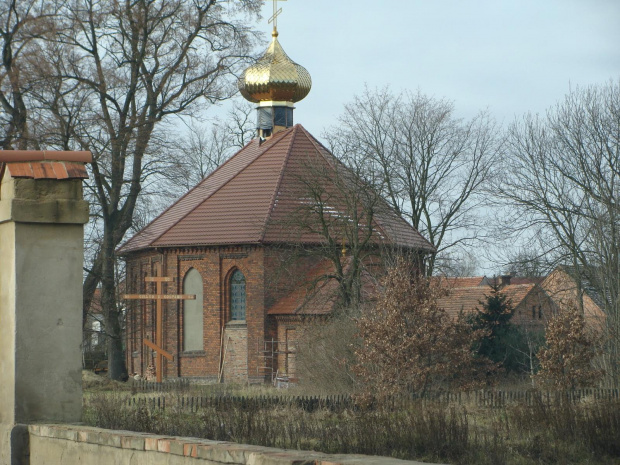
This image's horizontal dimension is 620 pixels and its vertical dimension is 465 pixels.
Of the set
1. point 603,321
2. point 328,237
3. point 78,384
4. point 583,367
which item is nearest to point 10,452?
point 78,384

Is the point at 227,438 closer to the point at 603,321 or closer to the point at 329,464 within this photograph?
the point at 329,464

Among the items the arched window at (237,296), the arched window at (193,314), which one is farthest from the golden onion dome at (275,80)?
the arched window at (237,296)

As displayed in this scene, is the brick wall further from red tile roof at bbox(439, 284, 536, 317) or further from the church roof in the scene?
red tile roof at bbox(439, 284, 536, 317)

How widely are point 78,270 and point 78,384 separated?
3.40ft

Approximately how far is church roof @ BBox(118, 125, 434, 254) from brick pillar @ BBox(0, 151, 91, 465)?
19828 millimetres

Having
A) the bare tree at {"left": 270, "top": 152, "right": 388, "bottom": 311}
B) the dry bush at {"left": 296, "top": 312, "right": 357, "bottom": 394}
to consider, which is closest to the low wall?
the dry bush at {"left": 296, "top": 312, "right": 357, "bottom": 394}

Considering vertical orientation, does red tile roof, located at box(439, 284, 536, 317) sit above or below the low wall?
above

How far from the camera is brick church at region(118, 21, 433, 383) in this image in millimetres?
29250

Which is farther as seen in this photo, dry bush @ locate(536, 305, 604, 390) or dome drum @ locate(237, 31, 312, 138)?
dome drum @ locate(237, 31, 312, 138)

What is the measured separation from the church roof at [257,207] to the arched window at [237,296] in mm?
1287

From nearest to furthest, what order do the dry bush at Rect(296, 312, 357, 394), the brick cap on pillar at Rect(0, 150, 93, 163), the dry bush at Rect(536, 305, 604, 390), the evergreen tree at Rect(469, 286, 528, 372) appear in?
the brick cap on pillar at Rect(0, 150, 93, 163) → the dry bush at Rect(536, 305, 604, 390) → the dry bush at Rect(296, 312, 357, 394) → the evergreen tree at Rect(469, 286, 528, 372)

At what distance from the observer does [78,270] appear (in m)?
8.69

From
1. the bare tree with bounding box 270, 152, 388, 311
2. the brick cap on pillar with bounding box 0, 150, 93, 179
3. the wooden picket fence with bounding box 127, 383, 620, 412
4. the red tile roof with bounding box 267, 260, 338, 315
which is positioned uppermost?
the bare tree with bounding box 270, 152, 388, 311

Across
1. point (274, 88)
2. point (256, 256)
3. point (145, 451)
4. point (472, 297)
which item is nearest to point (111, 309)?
point (256, 256)
